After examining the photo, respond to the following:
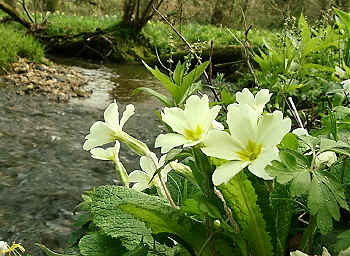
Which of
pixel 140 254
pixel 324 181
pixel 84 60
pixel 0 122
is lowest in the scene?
pixel 84 60

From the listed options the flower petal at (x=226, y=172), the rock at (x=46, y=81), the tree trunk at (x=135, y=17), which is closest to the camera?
the flower petal at (x=226, y=172)

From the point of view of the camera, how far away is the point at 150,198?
0.67 metres

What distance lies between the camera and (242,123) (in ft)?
1.68

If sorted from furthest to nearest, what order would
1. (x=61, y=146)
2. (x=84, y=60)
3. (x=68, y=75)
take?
(x=84, y=60)
(x=68, y=75)
(x=61, y=146)

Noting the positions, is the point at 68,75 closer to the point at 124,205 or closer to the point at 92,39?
the point at 92,39

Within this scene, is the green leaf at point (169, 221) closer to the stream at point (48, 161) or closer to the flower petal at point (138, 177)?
the flower petal at point (138, 177)

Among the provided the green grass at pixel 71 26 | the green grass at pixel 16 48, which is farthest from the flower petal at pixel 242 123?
the green grass at pixel 71 26

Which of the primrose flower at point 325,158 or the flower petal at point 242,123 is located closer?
the flower petal at point 242,123

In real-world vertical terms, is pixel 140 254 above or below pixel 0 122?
above

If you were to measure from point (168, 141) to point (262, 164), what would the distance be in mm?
114

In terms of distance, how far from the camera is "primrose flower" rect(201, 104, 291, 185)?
18.8 inches

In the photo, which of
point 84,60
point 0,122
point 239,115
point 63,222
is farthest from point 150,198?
point 84,60

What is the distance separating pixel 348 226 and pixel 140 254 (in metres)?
0.30

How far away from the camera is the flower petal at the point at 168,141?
511 mm
